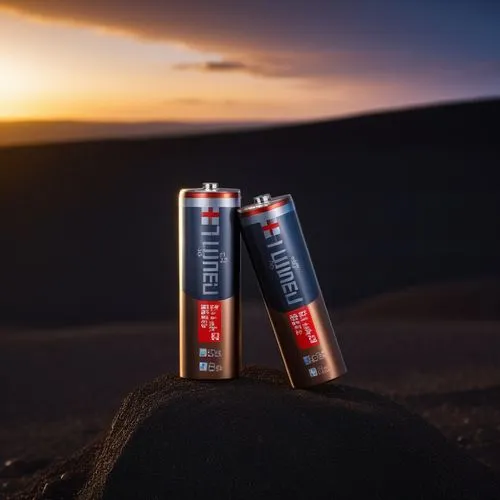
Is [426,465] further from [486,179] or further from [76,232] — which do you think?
[486,179]

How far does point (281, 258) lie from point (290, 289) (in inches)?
5.0

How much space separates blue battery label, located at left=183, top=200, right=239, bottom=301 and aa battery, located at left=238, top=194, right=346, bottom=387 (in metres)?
0.07

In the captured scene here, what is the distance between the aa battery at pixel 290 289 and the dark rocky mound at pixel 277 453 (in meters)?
0.14

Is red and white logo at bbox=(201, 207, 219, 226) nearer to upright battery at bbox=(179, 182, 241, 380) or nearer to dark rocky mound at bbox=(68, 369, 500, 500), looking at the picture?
upright battery at bbox=(179, 182, 241, 380)

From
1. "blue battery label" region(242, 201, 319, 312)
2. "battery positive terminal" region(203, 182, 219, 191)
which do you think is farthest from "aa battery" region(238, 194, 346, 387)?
"battery positive terminal" region(203, 182, 219, 191)

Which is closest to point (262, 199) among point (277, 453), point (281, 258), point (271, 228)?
point (271, 228)

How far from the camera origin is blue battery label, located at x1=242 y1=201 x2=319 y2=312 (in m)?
3.98

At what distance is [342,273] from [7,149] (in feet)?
20.1

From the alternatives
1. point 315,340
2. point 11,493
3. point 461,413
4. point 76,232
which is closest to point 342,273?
point 76,232

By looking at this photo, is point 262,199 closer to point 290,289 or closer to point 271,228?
point 271,228

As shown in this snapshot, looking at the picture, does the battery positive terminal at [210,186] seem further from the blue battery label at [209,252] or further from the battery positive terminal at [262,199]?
the battery positive terminal at [262,199]

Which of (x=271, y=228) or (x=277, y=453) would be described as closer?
(x=277, y=453)

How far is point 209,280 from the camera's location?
13.3 ft

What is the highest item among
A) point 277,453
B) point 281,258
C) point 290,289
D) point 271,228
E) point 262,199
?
point 262,199
